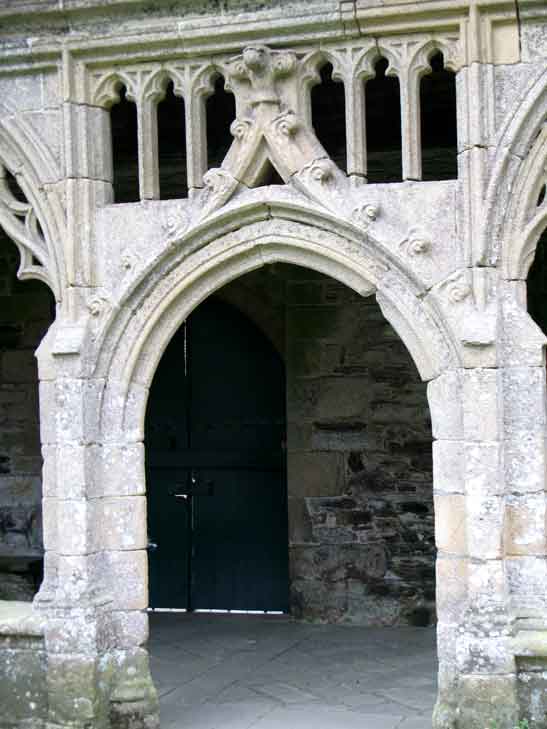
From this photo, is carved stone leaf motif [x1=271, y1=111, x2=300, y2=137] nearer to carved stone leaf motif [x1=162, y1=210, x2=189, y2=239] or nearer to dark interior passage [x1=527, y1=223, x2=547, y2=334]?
carved stone leaf motif [x1=162, y1=210, x2=189, y2=239]

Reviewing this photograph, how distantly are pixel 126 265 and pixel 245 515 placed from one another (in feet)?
10.7

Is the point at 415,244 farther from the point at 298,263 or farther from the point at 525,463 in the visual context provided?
the point at 525,463

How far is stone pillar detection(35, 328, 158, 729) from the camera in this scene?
18.2ft

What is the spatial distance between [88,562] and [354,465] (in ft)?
9.14

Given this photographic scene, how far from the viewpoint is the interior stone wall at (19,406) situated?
8586 millimetres

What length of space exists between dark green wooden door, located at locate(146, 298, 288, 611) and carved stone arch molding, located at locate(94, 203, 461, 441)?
8.99ft

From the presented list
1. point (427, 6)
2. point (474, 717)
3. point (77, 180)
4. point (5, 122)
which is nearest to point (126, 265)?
point (77, 180)

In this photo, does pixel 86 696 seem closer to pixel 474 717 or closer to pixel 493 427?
pixel 474 717

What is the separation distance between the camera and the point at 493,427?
5.08 metres

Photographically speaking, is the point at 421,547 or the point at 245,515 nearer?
the point at 421,547

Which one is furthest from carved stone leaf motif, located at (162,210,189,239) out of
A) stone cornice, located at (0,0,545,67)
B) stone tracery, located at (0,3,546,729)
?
stone cornice, located at (0,0,545,67)

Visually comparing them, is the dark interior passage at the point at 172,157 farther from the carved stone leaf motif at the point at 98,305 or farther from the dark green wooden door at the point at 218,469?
the carved stone leaf motif at the point at 98,305

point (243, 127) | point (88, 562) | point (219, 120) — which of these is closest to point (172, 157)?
point (219, 120)

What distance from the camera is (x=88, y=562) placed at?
5609 millimetres
